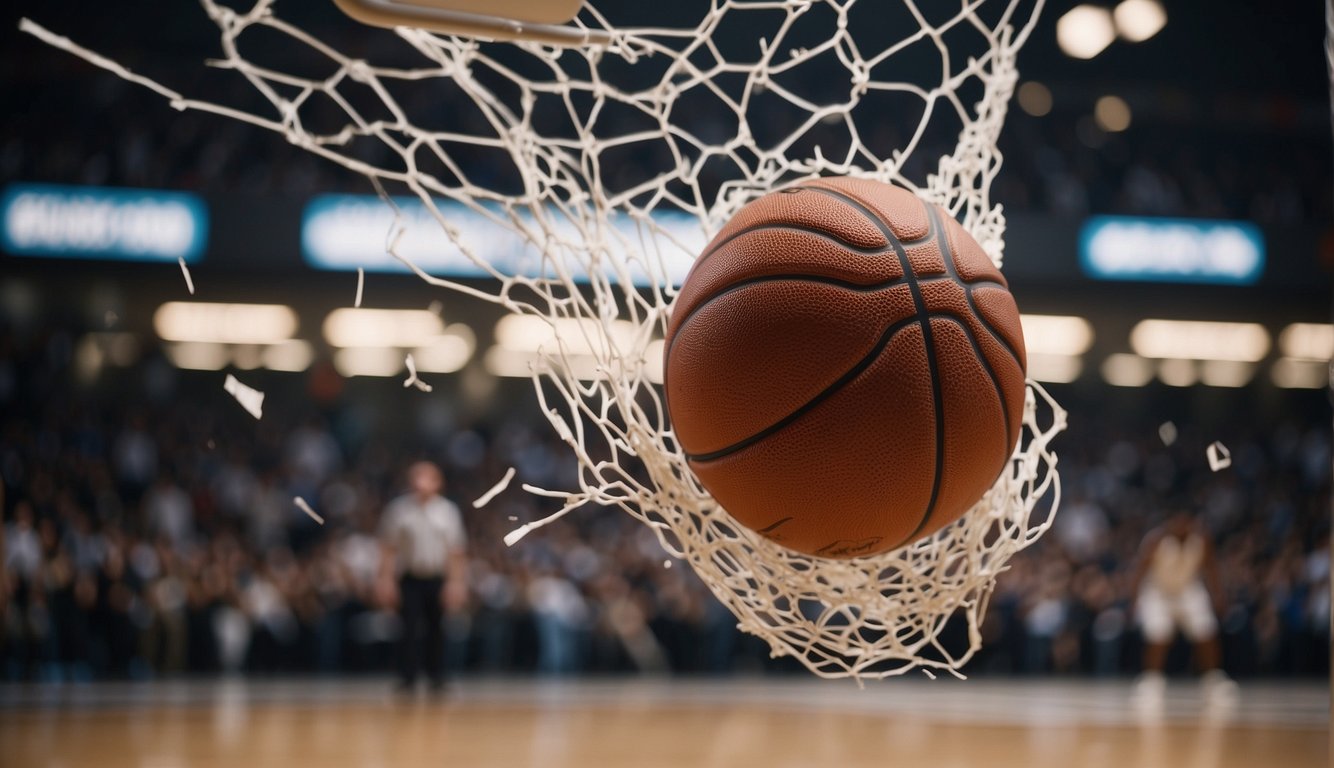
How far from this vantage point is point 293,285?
445 inches

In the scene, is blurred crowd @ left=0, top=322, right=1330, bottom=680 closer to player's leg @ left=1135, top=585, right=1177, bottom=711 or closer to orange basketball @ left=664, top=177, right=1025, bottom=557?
player's leg @ left=1135, top=585, right=1177, bottom=711

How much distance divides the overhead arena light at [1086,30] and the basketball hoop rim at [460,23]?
6.82 m

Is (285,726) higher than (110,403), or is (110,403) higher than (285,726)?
(110,403)

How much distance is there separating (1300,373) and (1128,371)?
70.4 inches

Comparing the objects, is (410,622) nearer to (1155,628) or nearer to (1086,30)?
(1155,628)

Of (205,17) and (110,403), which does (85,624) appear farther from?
(205,17)

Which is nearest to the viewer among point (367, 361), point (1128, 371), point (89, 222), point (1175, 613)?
point (1175, 613)

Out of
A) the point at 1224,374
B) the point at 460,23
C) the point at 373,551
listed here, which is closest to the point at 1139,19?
the point at 373,551

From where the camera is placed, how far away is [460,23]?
219cm

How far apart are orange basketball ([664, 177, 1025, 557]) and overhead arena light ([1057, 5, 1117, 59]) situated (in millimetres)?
6805

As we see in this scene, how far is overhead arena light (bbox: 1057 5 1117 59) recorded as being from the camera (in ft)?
29.1

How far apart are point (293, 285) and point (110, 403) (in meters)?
2.43

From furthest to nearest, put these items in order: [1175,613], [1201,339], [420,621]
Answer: [1201,339] → [1175,613] → [420,621]

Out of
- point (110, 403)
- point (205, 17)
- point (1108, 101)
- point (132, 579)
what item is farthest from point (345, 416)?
point (1108, 101)
